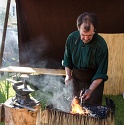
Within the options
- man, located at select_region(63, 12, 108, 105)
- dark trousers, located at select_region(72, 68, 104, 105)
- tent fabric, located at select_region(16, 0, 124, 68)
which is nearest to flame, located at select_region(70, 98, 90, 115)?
man, located at select_region(63, 12, 108, 105)

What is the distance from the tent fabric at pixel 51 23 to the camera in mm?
6504

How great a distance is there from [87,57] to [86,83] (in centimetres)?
53

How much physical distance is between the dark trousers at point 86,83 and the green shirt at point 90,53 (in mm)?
107

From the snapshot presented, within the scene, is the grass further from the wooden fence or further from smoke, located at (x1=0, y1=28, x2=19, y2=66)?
smoke, located at (x1=0, y1=28, x2=19, y2=66)

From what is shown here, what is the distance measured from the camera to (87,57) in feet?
10.7

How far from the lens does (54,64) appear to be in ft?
24.0

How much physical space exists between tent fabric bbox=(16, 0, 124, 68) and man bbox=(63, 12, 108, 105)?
323cm

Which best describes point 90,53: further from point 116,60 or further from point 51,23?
point 51,23

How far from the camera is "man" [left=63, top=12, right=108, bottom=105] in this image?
2.98m

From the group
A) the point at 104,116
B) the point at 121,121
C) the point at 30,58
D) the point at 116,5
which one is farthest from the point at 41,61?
the point at 104,116

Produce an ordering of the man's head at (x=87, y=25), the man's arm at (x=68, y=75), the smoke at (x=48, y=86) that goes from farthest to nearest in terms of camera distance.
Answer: the smoke at (x=48, y=86), the man's arm at (x=68, y=75), the man's head at (x=87, y=25)

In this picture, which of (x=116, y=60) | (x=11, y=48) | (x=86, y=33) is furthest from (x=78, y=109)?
(x=11, y=48)

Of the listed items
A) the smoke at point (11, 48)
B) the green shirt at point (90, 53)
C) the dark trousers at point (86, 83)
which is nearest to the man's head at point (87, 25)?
the green shirt at point (90, 53)

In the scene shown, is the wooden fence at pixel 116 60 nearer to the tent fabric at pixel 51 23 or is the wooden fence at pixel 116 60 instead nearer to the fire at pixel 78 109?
the tent fabric at pixel 51 23
